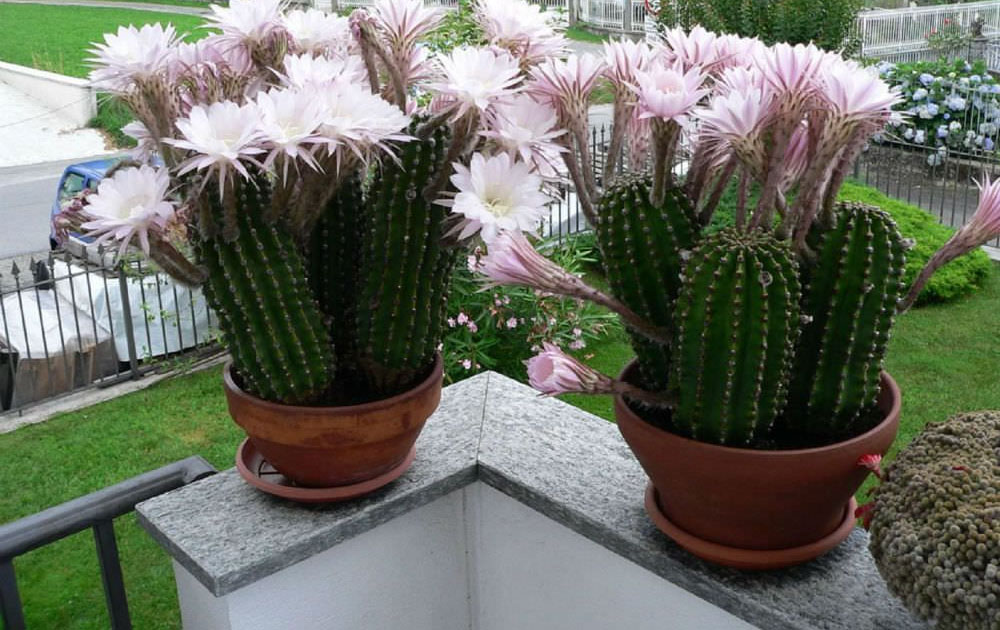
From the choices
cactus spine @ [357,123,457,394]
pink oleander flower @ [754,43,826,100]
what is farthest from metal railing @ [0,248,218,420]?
pink oleander flower @ [754,43,826,100]

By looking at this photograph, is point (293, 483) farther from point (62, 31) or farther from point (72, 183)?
point (62, 31)

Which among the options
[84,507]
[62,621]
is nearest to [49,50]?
[62,621]

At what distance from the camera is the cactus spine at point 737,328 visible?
117cm

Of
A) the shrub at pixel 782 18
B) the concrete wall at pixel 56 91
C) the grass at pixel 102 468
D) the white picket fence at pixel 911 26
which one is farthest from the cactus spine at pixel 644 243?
the white picket fence at pixel 911 26

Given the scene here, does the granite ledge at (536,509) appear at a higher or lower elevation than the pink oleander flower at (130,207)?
lower

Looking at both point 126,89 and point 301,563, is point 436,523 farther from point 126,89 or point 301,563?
point 126,89


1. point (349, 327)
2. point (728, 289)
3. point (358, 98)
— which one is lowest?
point (349, 327)

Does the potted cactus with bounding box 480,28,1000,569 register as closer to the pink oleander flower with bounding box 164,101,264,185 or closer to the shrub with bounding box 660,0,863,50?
the pink oleander flower with bounding box 164,101,264,185

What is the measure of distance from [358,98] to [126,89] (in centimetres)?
38

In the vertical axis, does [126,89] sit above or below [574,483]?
above

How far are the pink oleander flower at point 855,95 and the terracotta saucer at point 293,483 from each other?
942mm

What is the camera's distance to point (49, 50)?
20547mm

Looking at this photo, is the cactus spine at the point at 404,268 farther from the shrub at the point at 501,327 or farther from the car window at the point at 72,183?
the car window at the point at 72,183

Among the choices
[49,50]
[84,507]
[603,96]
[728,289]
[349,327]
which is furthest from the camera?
[49,50]
